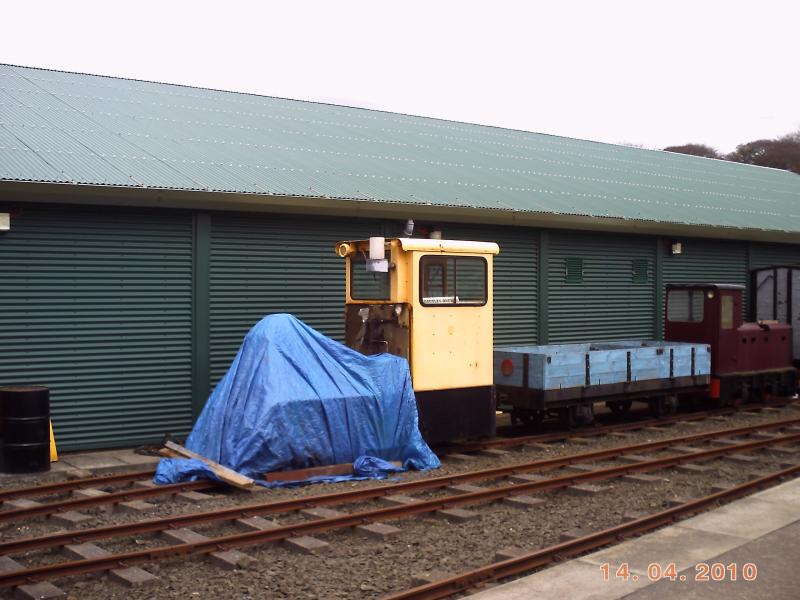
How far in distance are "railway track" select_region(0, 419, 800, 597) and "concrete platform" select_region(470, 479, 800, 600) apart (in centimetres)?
192

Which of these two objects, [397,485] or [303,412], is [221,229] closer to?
[303,412]

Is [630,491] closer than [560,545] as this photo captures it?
No

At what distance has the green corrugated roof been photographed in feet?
40.8

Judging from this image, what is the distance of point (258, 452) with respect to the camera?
978 cm

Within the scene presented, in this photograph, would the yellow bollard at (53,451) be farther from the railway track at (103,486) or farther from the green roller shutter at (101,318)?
the railway track at (103,486)

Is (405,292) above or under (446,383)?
above

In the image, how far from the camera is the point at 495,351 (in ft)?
45.6

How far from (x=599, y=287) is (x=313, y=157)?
22.0 ft

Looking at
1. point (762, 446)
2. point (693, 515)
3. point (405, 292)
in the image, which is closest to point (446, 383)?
point (405, 292)

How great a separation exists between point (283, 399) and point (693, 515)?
14.7ft

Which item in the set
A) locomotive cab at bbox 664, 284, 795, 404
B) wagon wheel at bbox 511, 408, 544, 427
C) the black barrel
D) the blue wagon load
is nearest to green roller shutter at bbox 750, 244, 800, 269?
locomotive cab at bbox 664, 284, 795, 404

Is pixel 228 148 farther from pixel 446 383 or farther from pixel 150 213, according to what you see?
pixel 446 383

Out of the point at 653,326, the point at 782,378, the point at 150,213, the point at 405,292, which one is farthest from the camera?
the point at 653,326

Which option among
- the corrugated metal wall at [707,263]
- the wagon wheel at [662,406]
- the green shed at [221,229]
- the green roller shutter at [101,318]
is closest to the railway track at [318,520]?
the wagon wheel at [662,406]
